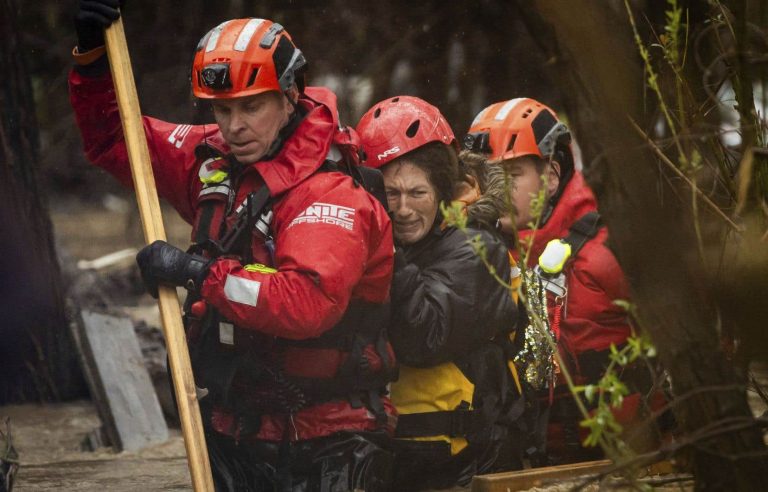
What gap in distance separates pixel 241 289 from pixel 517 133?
6.01 feet

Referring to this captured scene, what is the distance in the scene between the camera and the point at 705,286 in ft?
11.2

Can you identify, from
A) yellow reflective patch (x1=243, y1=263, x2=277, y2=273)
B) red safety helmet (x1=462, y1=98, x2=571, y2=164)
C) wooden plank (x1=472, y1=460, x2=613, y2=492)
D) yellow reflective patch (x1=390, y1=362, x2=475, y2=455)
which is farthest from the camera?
red safety helmet (x1=462, y1=98, x2=571, y2=164)

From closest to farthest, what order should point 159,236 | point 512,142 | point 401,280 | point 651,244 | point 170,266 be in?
point 651,244 < point 170,266 < point 159,236 < point 401,280 < point 512,142

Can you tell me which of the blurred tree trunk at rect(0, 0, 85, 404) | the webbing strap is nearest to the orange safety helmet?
the webbing strap

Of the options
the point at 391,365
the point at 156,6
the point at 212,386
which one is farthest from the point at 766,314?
the point at 156,6

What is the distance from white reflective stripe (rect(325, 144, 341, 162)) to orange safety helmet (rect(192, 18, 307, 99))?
0.96ft

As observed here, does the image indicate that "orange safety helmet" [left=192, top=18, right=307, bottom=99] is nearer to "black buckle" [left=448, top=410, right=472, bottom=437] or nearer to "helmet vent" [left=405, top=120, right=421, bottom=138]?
"helmet vent" [left=405, top=120, right=421, bottom=138]

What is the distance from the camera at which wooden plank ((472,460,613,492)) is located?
4.60 m

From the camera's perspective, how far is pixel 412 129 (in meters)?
5.30

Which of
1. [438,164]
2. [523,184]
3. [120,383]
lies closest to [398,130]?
[438,164]

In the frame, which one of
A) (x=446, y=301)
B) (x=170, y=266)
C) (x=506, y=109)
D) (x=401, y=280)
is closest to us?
(x=170, y=266)

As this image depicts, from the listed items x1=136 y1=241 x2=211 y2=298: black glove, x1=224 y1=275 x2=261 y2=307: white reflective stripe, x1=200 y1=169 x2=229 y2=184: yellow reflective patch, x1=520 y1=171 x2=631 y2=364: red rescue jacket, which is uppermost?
x1=200 y1=169 x2=229 y2=184: yellow reflective patch

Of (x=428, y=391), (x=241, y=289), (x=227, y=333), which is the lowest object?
(x=428, y=391)

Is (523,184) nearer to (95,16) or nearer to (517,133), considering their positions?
(517,133)
